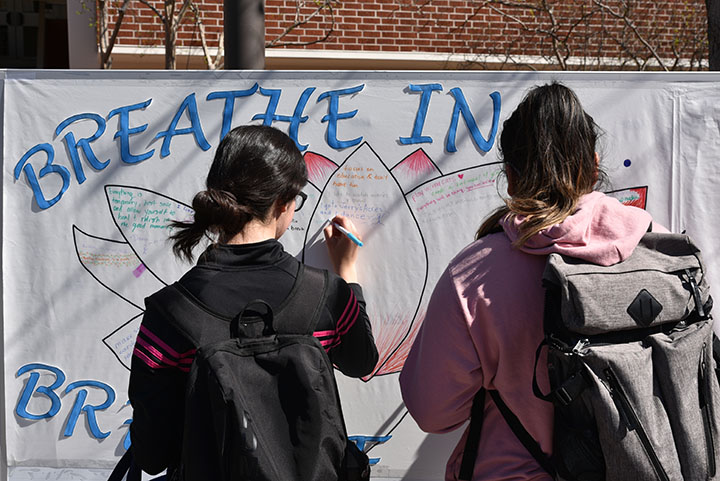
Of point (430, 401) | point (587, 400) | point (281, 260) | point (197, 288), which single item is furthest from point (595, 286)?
point (197, 288)

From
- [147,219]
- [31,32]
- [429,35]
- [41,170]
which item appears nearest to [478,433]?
[147,219]

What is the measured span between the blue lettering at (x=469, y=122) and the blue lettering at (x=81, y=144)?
1173 mm

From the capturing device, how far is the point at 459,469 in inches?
68.4

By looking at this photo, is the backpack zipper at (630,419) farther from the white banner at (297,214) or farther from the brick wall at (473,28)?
the brick wall at (473,28)

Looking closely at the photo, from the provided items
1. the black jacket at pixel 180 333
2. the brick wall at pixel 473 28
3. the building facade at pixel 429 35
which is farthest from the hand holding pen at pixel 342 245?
the brick wall at pixel 473 28

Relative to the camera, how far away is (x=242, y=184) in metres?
1.68

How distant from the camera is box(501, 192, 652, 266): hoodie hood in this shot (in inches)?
63.1

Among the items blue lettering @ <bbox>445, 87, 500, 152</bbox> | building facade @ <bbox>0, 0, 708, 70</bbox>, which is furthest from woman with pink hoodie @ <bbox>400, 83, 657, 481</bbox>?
building facade @ <bbox>0, 0, 708, 70</bbox>

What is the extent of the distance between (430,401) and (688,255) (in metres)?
0.68

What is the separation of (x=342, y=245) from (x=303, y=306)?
0.84 m

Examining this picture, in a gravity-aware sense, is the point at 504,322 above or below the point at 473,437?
above

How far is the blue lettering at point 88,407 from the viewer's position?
2508 mm

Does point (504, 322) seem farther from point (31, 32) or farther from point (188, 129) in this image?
point (31, 32)

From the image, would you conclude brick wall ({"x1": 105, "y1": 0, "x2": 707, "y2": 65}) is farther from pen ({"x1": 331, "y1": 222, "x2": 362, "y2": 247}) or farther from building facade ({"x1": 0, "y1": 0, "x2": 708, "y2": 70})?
pen ({"x1": 331, "y1": 222, "x2": 362, "y2": 247})
